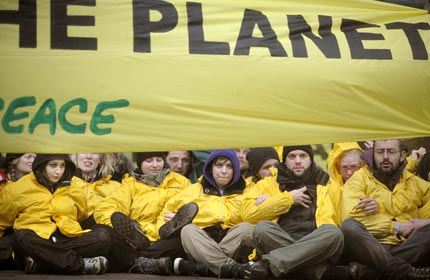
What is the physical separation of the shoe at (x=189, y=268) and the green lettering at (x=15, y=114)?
1.75 m

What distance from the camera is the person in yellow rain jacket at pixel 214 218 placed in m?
6.69

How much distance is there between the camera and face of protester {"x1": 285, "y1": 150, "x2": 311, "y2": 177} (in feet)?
23.0

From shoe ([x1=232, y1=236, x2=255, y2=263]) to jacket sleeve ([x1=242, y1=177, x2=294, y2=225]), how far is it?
0.18 m

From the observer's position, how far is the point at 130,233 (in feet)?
22.6

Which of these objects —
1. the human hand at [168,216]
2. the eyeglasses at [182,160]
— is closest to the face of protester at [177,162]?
the eyeglasses at [182,160]

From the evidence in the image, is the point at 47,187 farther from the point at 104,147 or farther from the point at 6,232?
the point at 104,147

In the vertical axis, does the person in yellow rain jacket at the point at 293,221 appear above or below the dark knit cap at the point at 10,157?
below

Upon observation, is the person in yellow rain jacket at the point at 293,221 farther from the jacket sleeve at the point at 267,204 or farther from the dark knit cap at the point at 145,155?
the dark knit cap at the point at 145,155

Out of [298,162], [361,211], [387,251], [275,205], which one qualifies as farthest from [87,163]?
[387,251]

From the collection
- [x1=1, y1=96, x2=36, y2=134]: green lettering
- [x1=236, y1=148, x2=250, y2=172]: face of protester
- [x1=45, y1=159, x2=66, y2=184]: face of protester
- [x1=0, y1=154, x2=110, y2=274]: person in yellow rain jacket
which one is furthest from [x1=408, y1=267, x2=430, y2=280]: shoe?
[x1=1, y1=96, x2=36, y2=134]: green lettering

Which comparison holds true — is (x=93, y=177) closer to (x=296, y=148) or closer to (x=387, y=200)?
(x=296, y=148)

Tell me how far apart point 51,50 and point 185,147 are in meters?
1.17

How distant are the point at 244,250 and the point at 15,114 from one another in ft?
7.31

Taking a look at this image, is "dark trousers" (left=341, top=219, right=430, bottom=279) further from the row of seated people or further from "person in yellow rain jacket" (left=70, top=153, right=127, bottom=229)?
"person in yellow rain jacket" (left=70, top=153, right=127, bottom=229)
